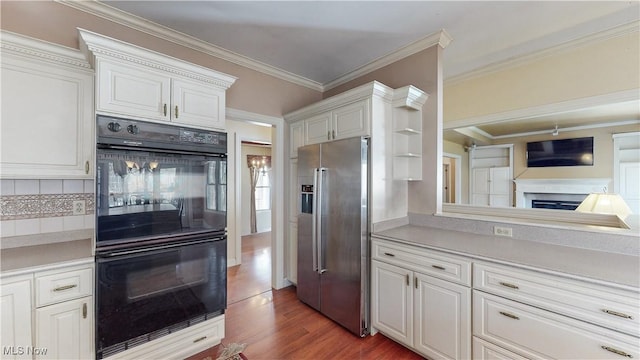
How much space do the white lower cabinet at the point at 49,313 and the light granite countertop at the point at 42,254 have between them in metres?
0.06

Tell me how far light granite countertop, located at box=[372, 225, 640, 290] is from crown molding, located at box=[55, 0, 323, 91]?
2252 millimetres

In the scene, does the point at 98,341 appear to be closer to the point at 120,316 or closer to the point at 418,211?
the point at 120,316

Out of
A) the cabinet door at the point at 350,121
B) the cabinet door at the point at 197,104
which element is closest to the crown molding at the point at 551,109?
the cabinet door at the point at 350,121

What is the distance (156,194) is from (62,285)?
0.70m

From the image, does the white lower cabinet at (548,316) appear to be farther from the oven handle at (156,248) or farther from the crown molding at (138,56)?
the crown molding at (138,56)

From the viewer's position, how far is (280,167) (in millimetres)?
3029

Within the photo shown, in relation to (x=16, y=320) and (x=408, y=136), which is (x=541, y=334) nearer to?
(x=408, y=136)

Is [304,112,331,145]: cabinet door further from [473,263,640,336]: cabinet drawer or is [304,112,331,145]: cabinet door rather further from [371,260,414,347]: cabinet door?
[473,263,640,336]: cabinet drawer

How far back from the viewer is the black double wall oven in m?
1.52

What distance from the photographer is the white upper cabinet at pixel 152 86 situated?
152 centimetres

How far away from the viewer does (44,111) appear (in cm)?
158

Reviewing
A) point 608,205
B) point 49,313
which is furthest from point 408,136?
point 49,313

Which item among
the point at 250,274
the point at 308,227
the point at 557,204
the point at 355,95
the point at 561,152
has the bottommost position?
the point at 250,274

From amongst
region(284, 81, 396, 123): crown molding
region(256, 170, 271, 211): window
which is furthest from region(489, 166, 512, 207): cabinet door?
region(256, 170, 271, 211): window
